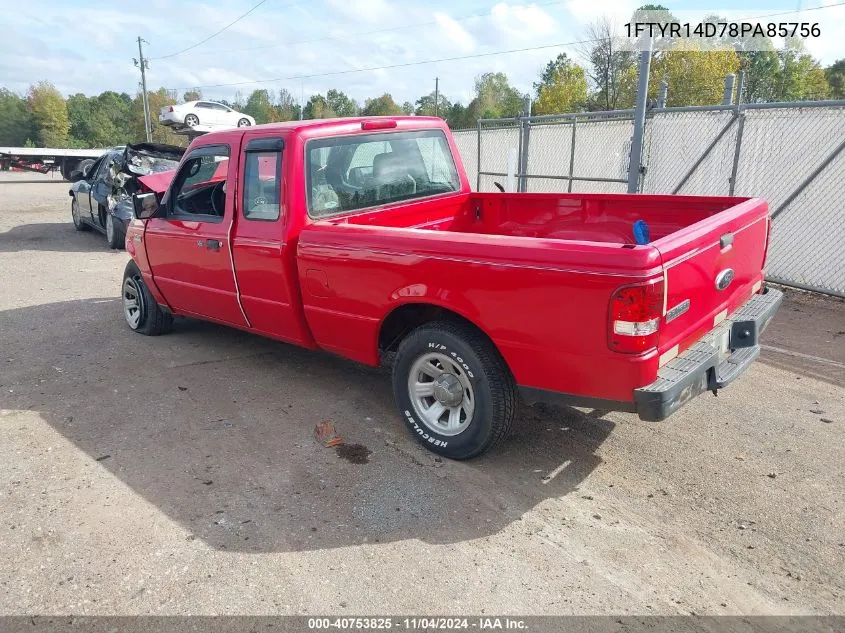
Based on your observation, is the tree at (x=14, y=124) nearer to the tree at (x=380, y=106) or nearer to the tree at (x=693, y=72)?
the tree at (x=380, y=106)

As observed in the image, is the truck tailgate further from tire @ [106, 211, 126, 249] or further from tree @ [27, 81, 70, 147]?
tree @ [27, 81, 70, 147]

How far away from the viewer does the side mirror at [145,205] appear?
5.51m

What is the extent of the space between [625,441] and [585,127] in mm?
7448

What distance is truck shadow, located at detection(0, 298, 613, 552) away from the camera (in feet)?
10.6

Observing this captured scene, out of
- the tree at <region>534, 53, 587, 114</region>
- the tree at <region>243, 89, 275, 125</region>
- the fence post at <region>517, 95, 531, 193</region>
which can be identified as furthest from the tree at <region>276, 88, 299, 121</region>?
the fence post at <region>517, 95, 531, 193</region>

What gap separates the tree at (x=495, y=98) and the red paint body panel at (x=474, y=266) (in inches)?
2822

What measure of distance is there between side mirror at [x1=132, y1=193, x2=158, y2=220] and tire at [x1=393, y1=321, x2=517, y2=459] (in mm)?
2968

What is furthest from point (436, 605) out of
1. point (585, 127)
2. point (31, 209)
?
point (31, 209)

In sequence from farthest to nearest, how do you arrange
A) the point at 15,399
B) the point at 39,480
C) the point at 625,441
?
the point at 15,399, the point at 625,441, the point at 39,480

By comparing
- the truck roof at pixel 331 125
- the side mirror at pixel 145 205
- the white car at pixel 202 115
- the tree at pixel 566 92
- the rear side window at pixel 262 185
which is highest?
the tree at pixel 566 92

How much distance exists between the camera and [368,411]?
450cm

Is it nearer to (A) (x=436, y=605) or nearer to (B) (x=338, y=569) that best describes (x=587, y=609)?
(A) (x=436, y=605)

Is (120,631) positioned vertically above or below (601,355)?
below

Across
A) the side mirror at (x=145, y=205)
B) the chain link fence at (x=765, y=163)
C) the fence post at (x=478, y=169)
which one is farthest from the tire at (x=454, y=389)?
the fence post at (x=478, y=169)
